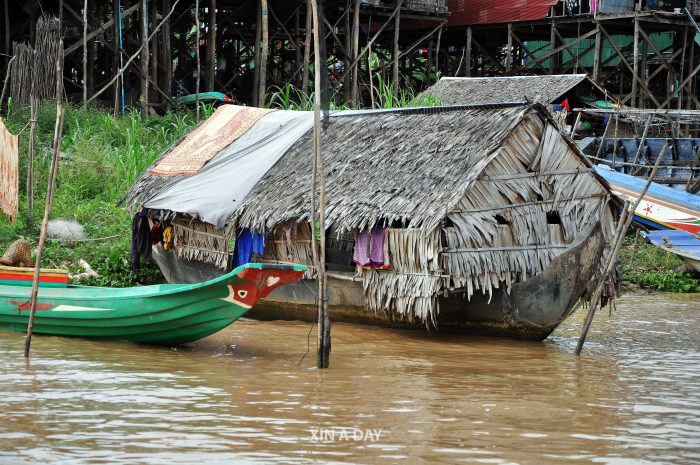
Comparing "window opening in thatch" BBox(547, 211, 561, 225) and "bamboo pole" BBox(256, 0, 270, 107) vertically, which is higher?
"bamboo pole" BBox(256, 0, 270, 107)

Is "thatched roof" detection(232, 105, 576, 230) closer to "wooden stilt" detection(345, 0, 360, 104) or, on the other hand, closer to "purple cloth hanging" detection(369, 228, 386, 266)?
"purple cloth hanging" detection(369, 228, 386, 266)

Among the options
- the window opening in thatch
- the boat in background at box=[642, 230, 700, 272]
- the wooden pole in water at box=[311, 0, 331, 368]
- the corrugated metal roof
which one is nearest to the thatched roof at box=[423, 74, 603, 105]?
the corrugated metal roof

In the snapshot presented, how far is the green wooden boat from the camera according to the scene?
769 cm

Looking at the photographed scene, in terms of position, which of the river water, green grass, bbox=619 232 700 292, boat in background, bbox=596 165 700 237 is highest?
boat in background, bbox=596 165 700 237

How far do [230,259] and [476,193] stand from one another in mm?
2936

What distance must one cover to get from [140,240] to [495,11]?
1567cm

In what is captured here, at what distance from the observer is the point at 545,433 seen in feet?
18.6

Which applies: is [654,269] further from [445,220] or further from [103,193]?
[103,193]

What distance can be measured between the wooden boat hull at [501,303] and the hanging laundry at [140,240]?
1889 millimetres

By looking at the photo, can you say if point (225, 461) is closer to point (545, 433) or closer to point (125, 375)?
point (545, 433)

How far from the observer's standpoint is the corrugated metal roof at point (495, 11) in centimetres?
2389

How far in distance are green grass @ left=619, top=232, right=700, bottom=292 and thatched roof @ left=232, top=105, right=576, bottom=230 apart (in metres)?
5.04

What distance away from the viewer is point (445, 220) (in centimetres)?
850

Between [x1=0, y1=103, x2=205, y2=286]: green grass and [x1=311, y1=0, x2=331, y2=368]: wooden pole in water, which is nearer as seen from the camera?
[x1=311, y1=0, x2=331, y2=368]: wooden pole in water
